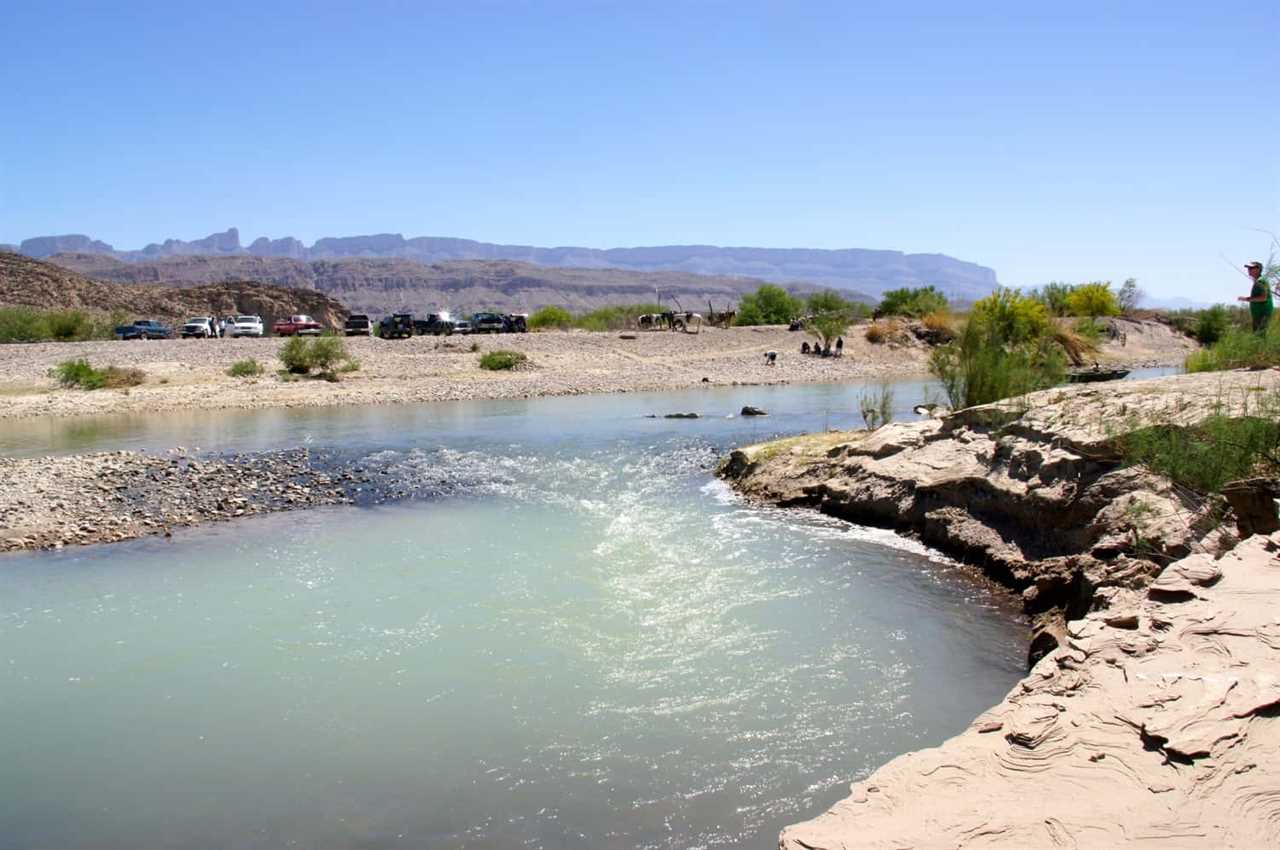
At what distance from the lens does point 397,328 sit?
44312mm

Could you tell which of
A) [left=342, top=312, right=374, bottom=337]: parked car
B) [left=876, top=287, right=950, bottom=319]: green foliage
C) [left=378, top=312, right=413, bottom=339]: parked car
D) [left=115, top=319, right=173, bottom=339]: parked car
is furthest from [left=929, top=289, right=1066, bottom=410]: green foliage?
[left=115, top=319, right=173, bottom=339]: parked car

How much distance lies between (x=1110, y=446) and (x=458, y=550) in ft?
23.8

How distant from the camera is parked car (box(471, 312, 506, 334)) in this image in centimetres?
4737

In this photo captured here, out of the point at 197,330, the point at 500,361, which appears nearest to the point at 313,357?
the point at 500,361

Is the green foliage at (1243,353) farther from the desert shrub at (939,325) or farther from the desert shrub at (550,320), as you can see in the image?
the desert shrub at (550,320)

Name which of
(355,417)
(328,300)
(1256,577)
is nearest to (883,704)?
(1256,577)

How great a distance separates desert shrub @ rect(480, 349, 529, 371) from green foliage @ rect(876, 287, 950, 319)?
837 inches

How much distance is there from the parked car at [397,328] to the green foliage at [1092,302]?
3203 centimetres

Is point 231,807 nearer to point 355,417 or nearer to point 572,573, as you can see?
point 572,573

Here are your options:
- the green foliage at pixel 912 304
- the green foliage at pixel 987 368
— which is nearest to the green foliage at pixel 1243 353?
the green foliage at pixel 987 368

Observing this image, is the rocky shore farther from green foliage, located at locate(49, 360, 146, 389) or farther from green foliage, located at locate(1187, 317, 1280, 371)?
green foliage, located at locate(49, 360, 146, 389)

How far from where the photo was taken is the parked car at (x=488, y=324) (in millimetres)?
47369

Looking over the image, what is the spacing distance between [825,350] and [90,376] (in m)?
27.3

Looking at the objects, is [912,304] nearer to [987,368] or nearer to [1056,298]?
[1056,298]
